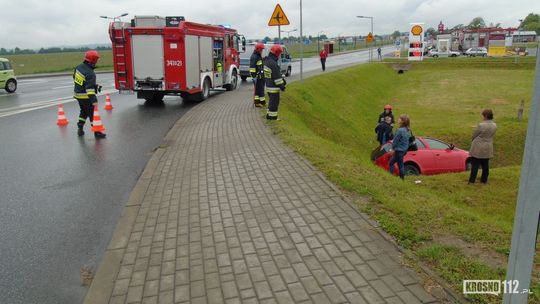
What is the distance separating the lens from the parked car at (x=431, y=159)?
11539mm

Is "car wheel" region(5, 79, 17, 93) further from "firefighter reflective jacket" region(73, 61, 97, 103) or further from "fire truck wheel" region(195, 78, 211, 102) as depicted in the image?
"firefighter reflective jacket" region(73, 61, 97, 103)

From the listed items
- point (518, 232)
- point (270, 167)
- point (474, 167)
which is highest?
point (518, 232)

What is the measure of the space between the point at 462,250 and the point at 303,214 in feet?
5.87

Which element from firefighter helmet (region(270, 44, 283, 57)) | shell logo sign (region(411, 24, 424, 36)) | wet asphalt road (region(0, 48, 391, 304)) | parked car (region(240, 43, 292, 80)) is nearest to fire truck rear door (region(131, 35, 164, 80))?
wet asphalt road (region(0, 48, 391, 304))

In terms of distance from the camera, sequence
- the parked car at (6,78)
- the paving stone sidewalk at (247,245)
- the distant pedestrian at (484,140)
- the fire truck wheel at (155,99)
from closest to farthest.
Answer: the paving stone sidewalk at (247,245), the distant pedestrian at (484,140), the fire truck wheel at (155,99), the parked car at (6,78)

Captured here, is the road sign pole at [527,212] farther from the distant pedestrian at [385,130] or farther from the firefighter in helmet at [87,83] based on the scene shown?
the distant pedestrian at [385,130]

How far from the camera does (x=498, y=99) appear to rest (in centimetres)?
2569

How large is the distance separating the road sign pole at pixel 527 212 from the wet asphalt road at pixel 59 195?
11.4 feet

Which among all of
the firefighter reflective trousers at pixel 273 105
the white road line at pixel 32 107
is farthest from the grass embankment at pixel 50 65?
the firefighter reflective trousers at pixel 273 105

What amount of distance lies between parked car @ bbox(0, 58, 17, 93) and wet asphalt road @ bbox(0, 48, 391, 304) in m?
10.2

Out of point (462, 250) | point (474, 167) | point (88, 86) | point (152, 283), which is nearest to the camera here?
→ point (152, 283)

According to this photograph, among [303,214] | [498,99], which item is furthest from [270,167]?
[498,99]

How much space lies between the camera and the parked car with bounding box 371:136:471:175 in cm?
1154

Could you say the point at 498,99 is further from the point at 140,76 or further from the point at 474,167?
the point at 140,76
